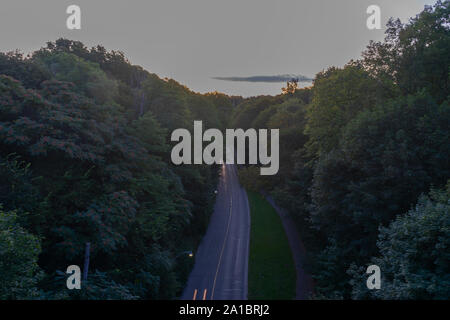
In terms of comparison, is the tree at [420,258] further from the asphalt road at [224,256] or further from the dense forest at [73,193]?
the asphalt road at [224,256]

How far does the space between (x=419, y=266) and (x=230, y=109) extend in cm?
10849

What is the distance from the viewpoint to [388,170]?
1877 centimetres

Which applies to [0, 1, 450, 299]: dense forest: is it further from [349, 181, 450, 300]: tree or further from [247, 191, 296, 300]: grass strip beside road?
[247, 191, 296, 300]: grass strip beside road

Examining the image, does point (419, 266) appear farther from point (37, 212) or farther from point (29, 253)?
point (37, 212)

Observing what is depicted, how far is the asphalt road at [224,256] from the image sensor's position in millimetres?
28500

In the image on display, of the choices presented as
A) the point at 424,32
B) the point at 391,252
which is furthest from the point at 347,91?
the point at 391,252

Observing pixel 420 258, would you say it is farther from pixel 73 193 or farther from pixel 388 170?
pixel 73 193

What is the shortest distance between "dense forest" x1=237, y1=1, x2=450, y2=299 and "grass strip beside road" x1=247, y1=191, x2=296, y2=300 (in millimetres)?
3486

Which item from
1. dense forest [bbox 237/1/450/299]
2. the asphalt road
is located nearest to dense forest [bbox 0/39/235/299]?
the asphalt road

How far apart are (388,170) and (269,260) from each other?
62.9 ft

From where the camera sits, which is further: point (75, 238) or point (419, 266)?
point (75, 238)

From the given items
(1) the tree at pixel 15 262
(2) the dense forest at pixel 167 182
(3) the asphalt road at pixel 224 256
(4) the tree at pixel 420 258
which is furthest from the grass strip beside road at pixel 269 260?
(1) the tree at pixel 15 262

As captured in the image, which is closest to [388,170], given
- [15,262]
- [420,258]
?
[420,258]

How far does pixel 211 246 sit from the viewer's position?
127 ft
